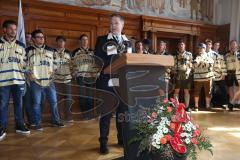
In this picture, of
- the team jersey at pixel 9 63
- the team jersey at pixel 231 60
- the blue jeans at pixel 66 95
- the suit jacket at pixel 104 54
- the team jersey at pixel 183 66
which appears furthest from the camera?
the team jersey at pixel 231 60

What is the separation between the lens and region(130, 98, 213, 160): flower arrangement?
2.00 m

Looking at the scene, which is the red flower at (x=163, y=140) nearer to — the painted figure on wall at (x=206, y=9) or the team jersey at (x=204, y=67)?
the team jersey at (x=204, y=67)

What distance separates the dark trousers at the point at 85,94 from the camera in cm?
496

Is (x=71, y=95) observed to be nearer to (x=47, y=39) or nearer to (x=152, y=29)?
(x=47, y=39)

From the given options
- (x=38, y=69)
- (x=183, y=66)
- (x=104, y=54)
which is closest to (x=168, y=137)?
(x=104, y=54)

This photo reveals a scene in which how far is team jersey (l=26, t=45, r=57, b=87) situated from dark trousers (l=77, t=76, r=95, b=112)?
0.67m

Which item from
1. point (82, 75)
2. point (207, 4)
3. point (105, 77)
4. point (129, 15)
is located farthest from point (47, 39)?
point (207, 4)

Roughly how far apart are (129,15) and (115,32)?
13.1 feet

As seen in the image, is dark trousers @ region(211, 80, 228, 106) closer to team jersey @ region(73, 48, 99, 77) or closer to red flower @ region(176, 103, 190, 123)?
team jersey @ region(73, 48, 99, 77)

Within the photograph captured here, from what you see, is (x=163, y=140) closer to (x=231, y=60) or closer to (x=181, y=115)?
(x=181, y=115)

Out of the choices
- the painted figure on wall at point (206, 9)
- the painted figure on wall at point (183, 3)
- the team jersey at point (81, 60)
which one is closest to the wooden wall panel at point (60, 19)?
the team jersey at point (81, 60)

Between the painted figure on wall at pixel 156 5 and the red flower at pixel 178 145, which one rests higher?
the painted figure on wall at pixel 156 5

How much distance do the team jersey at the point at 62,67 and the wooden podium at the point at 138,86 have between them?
2.69 metres

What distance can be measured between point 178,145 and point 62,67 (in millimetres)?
3236
